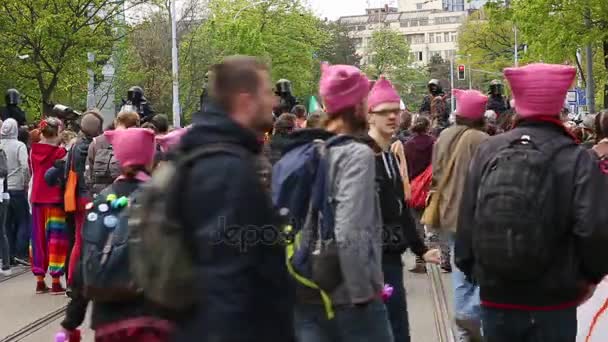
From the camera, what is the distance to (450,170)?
832 centimetres

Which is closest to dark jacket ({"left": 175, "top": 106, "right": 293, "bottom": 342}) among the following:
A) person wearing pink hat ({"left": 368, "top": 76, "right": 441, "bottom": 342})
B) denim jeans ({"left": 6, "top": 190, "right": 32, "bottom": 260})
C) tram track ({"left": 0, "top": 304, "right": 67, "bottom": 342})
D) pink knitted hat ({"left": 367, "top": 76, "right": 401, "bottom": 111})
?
person wearing pink hat ({"left": 368, "top": 76, "right": 441, "bottom": 342})

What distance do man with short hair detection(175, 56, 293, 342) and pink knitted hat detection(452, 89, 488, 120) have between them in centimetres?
488

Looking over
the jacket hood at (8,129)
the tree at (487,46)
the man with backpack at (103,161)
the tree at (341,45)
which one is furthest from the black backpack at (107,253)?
the tree at (341,45)

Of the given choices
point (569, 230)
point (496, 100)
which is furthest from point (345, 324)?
point (496, 100)

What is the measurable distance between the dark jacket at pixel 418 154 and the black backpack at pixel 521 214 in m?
7.83

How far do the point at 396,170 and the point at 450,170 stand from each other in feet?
7.89

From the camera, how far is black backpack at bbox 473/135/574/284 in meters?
4.32

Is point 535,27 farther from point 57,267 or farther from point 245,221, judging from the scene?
point 245,221

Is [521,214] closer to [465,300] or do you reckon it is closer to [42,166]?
[465,300]

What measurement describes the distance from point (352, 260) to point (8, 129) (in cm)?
914

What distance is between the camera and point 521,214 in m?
4.33

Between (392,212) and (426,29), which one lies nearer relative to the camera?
(392,212)

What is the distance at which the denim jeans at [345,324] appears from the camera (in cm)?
470

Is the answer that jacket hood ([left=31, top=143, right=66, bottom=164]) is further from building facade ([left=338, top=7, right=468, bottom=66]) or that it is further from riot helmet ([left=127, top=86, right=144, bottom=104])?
building facade ([left=338, top=7, right=468, bottom=66])
